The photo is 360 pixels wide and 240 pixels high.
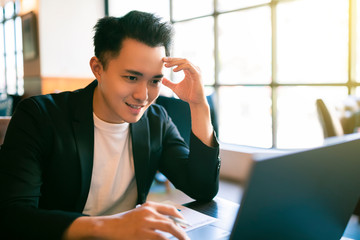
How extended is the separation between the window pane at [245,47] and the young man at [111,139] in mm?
2118

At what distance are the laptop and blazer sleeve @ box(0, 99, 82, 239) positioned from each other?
1.51 feet

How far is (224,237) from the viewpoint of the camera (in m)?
0.81

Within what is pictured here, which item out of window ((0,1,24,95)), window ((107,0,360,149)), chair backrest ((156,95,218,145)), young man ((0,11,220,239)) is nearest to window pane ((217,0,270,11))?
window ((107,0,360,149))

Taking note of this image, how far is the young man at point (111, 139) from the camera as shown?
104 cm

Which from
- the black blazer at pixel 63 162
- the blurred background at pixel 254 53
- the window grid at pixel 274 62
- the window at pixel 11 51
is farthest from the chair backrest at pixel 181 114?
the window at pixel 11 51

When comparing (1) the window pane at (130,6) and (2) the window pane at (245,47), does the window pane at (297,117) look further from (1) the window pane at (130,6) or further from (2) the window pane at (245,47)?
(1) the window pane at (130,6)

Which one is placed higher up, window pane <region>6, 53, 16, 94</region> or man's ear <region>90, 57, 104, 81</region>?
window pane <region>6, 53, 16, 94</region>

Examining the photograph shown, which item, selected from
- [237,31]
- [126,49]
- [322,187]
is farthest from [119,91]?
[237,31]

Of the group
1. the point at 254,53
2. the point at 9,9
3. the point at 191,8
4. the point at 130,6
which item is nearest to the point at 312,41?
the point at 254,53

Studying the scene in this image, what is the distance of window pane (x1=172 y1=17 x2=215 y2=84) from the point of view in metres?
3.72

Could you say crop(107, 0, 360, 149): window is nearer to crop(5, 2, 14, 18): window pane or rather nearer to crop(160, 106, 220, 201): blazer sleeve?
crop(160, 106, 220, 201): blazer sleeve

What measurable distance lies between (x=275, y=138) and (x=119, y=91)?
2.42m

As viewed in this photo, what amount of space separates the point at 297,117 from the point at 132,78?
2451 mm

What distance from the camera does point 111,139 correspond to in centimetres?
128
